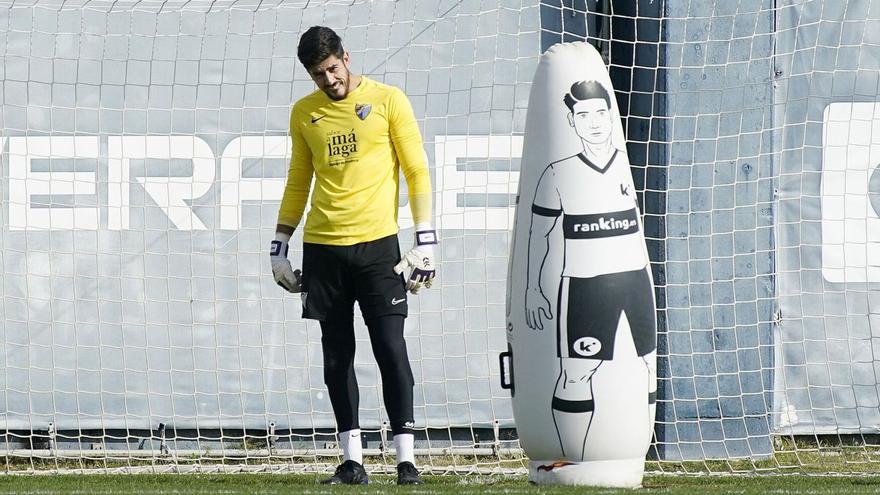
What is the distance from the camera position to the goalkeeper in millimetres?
4289

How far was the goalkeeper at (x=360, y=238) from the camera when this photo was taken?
4.29 metres

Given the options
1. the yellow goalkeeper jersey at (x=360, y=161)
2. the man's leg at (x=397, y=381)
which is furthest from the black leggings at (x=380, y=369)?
the yellow goalkeeper jersey at (x=360, y=161)

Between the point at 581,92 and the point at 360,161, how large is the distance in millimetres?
798

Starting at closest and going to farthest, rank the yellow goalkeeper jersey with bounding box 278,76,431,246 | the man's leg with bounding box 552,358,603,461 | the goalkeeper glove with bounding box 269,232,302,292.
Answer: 1. the man's leg with bounding box 552,358,603,461
2. the yellow goalkeeper jersey with bounding box 278,76,431,246
3. the goalkeeper glove with bounding box 269,232,302,292

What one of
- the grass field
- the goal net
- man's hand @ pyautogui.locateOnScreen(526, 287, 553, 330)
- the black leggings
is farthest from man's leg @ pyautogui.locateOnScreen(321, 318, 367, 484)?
the goal net

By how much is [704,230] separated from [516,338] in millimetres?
2221

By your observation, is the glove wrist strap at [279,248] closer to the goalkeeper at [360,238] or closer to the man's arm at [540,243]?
the goalkeeper at [360,238]

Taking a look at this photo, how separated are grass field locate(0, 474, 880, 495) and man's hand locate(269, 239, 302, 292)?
28.1 inches

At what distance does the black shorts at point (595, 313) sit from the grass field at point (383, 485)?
445 millimetres

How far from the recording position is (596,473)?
4.03 meters

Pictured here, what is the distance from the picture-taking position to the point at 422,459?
6.17 m

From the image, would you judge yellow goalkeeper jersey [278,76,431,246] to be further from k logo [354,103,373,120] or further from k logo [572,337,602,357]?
k logo [572,337,602,357]

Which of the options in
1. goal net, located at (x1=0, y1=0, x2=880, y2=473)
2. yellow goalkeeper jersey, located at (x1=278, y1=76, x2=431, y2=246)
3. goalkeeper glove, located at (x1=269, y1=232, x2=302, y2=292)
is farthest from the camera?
goal net, located at (x1=0, y1=0, x2=880, y2=473)

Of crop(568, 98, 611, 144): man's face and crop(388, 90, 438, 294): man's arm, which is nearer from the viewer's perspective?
crop(568, 98, 611, 144): man's face
